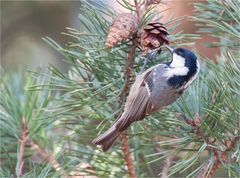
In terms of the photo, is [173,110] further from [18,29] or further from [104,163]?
[18,29]

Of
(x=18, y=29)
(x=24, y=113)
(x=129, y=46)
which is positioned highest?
(x=129, y=46)

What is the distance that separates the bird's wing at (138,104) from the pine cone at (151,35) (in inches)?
1.2

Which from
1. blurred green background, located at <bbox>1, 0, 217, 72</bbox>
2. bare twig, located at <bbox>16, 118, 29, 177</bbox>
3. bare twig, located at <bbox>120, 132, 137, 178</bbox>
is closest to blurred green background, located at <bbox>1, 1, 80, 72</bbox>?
blurred green background, located at <bbox>1, 0, 217, 72</bbox>

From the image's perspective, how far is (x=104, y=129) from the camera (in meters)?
0.76

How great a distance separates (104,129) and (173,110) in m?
0.09

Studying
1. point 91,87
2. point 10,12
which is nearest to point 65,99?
point 91,87

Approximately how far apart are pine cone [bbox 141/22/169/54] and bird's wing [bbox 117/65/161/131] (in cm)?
3

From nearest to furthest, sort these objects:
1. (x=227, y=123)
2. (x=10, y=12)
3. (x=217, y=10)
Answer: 1. (x=227, y=123)
2. (x=217, y=10)
3. (x=10, y=12)

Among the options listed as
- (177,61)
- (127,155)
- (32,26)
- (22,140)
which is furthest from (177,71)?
(32,26)

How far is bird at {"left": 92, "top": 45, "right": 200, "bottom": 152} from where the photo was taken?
67 cm

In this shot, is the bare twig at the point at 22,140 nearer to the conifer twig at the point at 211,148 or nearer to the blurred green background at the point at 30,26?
the conifer twig at the point at 211,148

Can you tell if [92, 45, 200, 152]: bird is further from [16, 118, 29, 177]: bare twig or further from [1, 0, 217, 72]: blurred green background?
[1, 0, 217, 72]: blurred green background

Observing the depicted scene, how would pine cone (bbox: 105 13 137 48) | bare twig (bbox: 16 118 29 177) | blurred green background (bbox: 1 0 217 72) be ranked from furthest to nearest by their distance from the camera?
blurred green background (bbox: 1 0 217 72)
bare twig (bbox: 16 118 29 177)
pine cone (bbox: 105 13 137 48)

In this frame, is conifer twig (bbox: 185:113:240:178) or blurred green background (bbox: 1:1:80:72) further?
blurred green background (bbox: 1:1:80:72)
